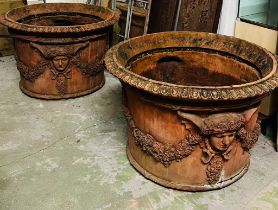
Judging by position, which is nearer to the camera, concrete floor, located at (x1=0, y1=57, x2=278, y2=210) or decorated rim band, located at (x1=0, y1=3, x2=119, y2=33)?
concrete floor, located at (x1=0, y1=57, x2=278, y2=210)

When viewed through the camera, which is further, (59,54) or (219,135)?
(59,54)

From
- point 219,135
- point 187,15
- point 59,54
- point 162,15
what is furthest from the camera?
point 162,15

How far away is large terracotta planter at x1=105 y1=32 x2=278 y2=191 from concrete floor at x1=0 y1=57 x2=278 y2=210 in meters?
0.12

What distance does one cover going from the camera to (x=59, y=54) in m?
3.54

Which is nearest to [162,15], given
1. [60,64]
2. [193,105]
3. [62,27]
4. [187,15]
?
[187,15]

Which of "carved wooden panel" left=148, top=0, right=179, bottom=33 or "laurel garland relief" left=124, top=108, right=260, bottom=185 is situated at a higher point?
"carved wooden panel" left=148, top=0, right=179, bottom=33

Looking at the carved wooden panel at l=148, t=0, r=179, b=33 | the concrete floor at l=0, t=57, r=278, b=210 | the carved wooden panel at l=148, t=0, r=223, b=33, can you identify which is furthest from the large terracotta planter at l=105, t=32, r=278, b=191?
the carved wooden panel at l=148, t=0, r=179, b=33

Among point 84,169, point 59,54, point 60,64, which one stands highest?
point 59,54

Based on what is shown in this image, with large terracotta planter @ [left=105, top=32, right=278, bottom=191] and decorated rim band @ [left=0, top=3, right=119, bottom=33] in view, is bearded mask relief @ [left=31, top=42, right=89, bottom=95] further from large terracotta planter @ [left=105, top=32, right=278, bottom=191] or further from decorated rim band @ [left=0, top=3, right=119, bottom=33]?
large terracotta planter @ [left=105, top=32, right=278, bottom=191]

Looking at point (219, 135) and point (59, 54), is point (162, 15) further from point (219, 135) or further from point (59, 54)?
point (219, 135)

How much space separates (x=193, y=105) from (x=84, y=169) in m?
1.10

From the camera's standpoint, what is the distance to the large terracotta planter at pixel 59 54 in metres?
3.46

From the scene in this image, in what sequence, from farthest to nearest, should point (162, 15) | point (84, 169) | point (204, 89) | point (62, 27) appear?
point (162, 15) < point (62, 27) < point (84, 169) < point (204, 89)

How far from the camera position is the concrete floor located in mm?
2363
